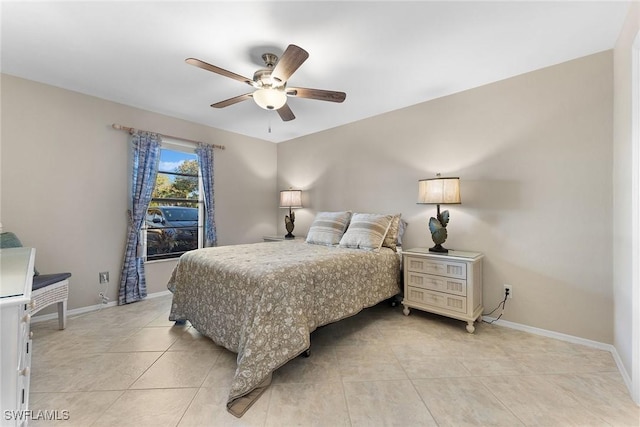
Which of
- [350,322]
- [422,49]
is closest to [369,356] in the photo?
[350,322]

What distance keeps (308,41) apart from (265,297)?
1963 mm

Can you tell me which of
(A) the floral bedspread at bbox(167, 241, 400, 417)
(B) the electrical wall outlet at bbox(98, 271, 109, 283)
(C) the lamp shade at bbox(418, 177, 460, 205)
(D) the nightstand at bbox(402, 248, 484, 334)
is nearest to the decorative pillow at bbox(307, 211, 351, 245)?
(A) the floral bedspread at bbox(167, 241, 400, 417)

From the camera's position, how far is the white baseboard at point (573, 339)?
1681mm

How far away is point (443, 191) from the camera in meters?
2.55

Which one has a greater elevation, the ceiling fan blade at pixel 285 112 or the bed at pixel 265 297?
the ceiling fan blade at pixel 285 112

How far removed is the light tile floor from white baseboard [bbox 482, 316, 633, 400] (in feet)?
0.16

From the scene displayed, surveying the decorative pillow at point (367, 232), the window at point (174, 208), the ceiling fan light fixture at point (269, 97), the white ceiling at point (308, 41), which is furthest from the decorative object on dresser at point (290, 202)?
the ceiling fan light fixture at point (269, 97)

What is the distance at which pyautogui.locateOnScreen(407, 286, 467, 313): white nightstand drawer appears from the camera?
2.38 metres

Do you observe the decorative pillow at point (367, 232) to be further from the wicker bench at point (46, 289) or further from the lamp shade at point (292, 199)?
the wicker bench at point (46, 289)

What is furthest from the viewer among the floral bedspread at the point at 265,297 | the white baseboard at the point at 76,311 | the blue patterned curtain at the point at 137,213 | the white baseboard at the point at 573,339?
the blue patterned curtain at the point at 137,213

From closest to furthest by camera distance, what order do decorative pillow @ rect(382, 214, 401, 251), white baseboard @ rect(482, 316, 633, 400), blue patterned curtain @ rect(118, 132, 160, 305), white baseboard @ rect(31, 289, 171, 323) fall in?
white baseboard @ rect(482, 316, 633, 400) → white baseboard @ rect(31, 289, 171, 323) → decorative pillow @ rect(382, 214, 401, 251) → blue patterned curtain @ rect(118, 132, 160, 305)

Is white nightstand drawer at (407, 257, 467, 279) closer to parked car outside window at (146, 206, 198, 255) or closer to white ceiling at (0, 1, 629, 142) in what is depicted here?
white ceiling at (0, 1, 629, 142)

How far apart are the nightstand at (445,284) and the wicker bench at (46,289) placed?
340 cm

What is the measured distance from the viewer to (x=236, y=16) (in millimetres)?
1722
